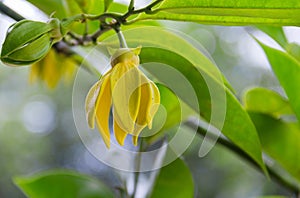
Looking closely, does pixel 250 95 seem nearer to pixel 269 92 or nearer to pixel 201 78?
pixel 269 92

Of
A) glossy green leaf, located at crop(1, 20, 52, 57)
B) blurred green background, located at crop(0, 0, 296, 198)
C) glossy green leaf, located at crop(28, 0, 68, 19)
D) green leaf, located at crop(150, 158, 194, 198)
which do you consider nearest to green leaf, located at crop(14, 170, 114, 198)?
green leaf, located at crop(150, 158, 194, 198)

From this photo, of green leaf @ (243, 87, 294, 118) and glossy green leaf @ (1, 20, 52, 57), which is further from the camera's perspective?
green leaf @ (243, 87, 294, 118)

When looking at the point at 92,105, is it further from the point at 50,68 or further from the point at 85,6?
the point at 50,68

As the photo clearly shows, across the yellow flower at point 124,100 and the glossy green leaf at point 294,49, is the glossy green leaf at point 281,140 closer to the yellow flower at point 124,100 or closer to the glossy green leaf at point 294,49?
the glossy green leaf at point 294,49

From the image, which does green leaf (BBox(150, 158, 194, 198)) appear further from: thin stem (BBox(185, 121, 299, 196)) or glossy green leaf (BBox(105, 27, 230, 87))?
glossy green leaf (BBox(105, 27, 230, 87))

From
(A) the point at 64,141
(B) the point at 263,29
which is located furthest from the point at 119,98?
(A) the point at 64,141

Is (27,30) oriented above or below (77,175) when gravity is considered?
above

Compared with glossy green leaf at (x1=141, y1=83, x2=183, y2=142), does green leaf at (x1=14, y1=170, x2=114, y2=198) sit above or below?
below

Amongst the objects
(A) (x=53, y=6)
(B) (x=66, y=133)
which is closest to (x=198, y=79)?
(A) (x=53, y=6)
